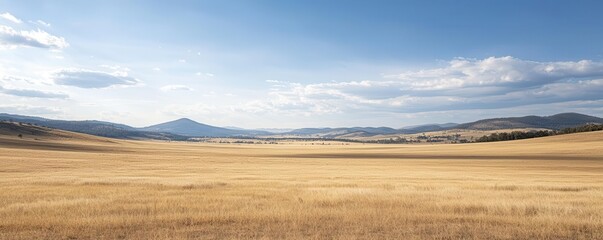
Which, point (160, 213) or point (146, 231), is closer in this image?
point (146, 231)

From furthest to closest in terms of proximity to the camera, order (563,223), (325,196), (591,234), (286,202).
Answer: (325,196) < (286,202) < (563,223) < (591,234)

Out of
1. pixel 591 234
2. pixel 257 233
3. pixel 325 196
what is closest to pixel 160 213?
pixel 257 233

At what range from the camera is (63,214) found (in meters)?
14.7

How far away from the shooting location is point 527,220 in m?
13.9

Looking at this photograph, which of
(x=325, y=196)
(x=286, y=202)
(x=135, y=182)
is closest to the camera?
(x=286, y=202)

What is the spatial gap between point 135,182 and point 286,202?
1401 centimetres

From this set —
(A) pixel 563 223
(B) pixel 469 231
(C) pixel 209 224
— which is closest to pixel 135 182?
(C) pixel 209 224

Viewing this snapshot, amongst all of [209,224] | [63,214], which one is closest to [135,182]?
[63,214]

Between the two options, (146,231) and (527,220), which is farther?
(527,220)

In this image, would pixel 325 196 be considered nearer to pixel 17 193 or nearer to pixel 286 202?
pixel 286 202

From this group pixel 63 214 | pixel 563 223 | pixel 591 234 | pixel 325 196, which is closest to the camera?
pixel 591 234

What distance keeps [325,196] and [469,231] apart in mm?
8871

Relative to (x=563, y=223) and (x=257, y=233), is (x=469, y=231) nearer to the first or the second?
(x=563, y=223)

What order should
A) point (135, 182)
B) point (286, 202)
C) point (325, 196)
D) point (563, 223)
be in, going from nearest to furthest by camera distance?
1. point (563, 223)
2. point (286, 202)
3. point (325, 196)
4. point (135, 182)
